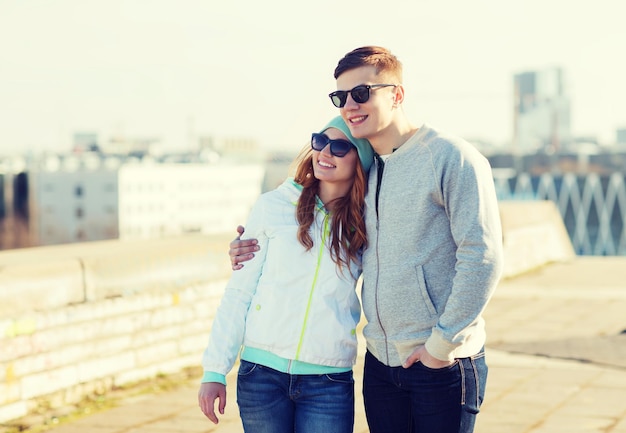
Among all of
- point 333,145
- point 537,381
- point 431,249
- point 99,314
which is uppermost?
point 333,145

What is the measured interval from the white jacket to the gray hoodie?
101 millimetres

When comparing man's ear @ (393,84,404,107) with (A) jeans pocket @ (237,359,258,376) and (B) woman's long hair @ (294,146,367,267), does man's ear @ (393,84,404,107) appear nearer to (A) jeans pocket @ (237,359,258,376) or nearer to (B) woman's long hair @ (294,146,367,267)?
(B) woman's long hair @ (294,146,367,267)

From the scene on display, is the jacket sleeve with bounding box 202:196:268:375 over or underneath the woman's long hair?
underneath

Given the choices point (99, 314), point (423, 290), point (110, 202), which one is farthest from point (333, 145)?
point (110, 202)

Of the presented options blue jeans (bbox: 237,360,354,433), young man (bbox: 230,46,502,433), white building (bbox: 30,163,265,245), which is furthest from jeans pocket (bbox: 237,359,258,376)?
white building (bbox: 30,163,265,245)

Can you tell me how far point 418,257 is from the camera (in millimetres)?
2822

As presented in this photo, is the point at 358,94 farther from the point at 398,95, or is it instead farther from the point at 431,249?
the point at 431,249

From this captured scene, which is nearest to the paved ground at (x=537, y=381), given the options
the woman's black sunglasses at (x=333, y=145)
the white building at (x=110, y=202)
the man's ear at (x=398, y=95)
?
the woman's black sunglasses at (x=333, y=145)

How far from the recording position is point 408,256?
2828mm

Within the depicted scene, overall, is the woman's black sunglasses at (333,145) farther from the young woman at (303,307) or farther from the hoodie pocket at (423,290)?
the hoodie pocket at (423,290)

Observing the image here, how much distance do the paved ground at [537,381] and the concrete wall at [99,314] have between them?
29 cm

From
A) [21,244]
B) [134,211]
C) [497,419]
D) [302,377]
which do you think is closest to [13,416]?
[497,419]

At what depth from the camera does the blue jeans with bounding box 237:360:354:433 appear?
2.95 metres

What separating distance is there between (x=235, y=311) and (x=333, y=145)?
58cm
